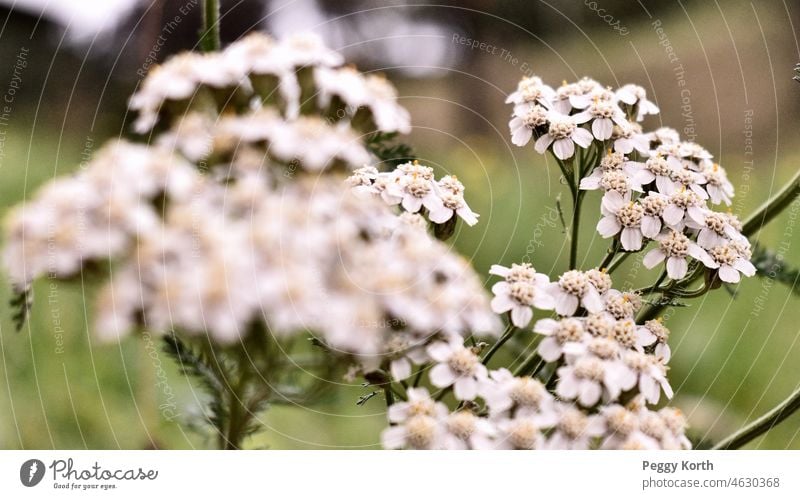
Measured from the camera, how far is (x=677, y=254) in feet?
1.32

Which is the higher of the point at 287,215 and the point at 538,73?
the point at 538,73

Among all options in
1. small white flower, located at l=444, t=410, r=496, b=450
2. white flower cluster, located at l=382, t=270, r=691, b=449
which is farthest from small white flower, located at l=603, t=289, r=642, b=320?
small white flower, located at l=444, t=410, r=496, b=450

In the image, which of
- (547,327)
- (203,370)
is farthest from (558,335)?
(203,370)

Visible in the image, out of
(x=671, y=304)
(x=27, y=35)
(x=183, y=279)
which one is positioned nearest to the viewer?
(x=183, y=279)

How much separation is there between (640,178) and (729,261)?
76 millimetres

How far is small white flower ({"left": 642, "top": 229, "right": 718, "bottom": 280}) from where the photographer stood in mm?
400

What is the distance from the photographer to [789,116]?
655 mm

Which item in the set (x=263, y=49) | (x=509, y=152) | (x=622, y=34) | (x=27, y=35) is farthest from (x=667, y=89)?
(x=27, y=35)

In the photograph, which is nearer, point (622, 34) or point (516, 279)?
point (516, 279)

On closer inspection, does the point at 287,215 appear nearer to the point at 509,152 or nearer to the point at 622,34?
the point at 509,152

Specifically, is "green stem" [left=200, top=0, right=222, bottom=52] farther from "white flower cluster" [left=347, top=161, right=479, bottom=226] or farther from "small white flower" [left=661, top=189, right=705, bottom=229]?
"small white flower" [left=661, top=189, right=705, bottom=229]

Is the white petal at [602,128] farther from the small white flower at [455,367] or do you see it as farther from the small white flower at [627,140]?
the small white flower at [455,367]

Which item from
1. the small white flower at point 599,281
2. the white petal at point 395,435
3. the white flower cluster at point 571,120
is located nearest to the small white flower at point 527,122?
the white flower cluster at point 571,120
